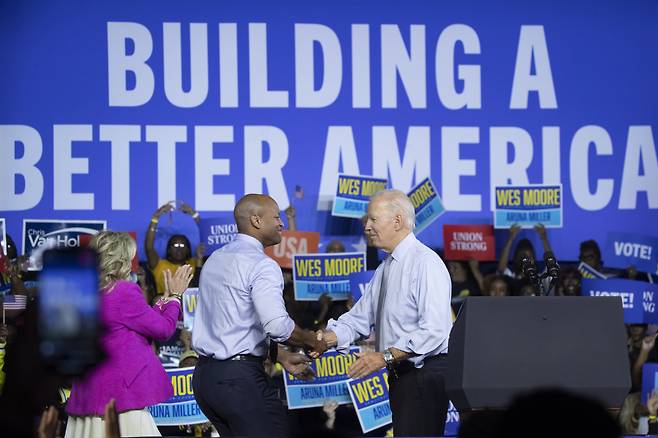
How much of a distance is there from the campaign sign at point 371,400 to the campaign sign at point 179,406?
1.11 m

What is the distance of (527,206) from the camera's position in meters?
9.09

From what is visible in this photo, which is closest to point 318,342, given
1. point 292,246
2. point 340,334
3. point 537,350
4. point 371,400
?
point 340,334

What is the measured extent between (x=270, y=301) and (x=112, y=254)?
0.68 meters

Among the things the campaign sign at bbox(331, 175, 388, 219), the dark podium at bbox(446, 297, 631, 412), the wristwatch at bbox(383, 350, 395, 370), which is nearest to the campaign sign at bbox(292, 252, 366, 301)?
the campaign sign at bbox(331, 175, 388, 219)

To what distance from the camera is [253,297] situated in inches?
180

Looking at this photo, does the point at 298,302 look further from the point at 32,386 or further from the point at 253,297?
the point at 32,386

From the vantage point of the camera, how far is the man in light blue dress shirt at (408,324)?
15.1 feet

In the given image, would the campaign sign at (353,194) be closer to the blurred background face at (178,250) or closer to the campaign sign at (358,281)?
the campaign sign at (358,281)

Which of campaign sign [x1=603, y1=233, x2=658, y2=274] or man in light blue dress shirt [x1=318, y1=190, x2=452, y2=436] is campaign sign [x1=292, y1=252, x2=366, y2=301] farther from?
man in light blue dress shirt [x1=318, y1=190, x2=452, y2=436]

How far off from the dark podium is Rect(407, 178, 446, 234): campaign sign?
543cm

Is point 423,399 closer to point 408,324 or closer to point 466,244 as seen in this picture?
point 408,324

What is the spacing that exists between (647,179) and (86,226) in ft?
15.7

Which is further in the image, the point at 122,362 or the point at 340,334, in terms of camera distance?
the point at 340,334

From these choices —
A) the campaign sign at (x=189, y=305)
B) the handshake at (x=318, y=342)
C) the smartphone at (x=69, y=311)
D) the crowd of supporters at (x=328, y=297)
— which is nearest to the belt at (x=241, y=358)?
the handshake at (x=318, y=342)
